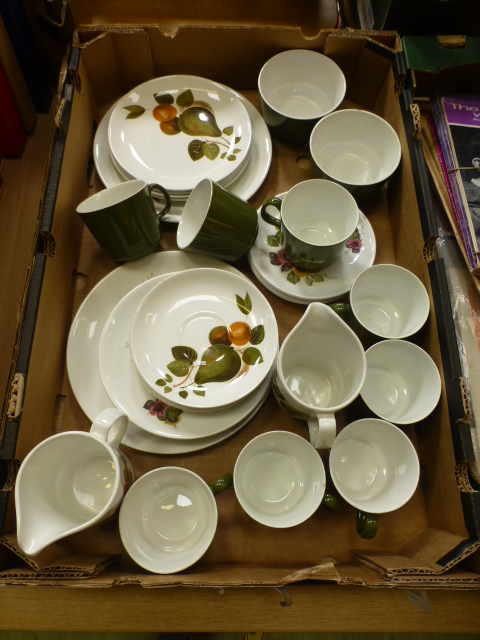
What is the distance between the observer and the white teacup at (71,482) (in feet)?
2.03

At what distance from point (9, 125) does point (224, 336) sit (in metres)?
0.67

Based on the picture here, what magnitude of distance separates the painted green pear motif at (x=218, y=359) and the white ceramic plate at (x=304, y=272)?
0.23 feet

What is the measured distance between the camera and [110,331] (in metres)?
0.82

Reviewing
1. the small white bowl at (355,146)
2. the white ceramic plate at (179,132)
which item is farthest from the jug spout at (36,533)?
the small white bowl at (355,146)

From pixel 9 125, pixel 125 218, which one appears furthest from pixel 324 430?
pixel 9 125

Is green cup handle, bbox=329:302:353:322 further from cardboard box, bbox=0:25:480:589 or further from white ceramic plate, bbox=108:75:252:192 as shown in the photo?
white ceramic plate, bbox=108:75:252:192

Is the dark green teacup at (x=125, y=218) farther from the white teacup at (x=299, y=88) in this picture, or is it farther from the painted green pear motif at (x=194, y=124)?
the white teacup at (x=299, y=88)

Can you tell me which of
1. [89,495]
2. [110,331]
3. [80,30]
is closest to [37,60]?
[80,30]

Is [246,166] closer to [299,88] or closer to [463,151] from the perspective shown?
[299,88]

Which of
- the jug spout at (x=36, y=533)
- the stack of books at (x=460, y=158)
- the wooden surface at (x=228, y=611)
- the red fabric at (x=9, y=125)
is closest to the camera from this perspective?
the jug spout at (x=36, y=533)

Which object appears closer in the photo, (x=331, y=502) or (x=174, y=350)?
(x=331, y=502)

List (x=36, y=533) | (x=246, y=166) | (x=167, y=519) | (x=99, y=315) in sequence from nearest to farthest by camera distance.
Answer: (x=36, y=533) → (x=167, y=519) → (x=99, y=315) → (x=246, y=166)

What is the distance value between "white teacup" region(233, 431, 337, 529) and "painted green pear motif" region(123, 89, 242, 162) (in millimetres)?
531

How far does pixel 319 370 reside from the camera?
82 centimetres
